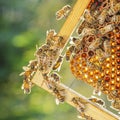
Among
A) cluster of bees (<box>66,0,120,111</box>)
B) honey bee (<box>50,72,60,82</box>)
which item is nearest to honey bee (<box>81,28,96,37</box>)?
cluster of bees (<box>66,0,120,111</box>)

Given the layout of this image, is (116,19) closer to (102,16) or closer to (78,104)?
(102,16)

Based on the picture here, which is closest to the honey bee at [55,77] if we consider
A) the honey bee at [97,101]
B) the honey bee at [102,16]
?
the honey bee at [97,101]

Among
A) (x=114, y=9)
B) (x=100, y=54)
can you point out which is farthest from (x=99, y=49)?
(x=114, y=9)

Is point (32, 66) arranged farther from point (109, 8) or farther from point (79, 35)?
point (109, 8)

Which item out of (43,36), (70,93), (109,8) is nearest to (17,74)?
(43,36)

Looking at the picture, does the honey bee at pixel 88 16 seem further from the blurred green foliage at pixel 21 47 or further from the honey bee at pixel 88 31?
the blurred green foliage at pixel 21 47

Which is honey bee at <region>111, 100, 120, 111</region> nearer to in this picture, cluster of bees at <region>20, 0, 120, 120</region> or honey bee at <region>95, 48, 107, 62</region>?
cluster of bees at <region>20, 0, 120, 120</region>
